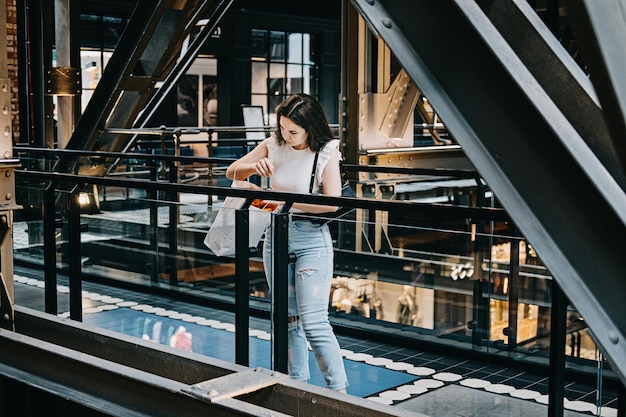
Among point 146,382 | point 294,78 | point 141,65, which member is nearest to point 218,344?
point 146,382

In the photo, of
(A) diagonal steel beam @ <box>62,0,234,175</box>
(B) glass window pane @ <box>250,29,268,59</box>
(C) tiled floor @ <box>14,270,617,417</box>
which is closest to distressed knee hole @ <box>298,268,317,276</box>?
(C) tiled floor @ <box>14,270,617,417</box>

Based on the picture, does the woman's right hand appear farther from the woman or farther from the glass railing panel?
the glass railing panel

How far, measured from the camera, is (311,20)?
82.1ft

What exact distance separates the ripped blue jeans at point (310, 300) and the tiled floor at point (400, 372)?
0.30 metres

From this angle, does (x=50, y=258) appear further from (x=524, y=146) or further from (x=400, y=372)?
(x=524, y=146)

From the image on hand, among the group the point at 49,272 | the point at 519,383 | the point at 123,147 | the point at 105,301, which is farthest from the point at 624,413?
the point at 123,147

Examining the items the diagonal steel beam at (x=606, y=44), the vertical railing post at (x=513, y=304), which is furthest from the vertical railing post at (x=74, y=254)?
the diagonal steel beam at (x=606, y=44)

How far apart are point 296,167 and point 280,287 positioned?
2.18 ft

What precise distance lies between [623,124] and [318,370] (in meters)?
3.64

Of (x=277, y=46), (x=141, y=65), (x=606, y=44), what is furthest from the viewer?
(x=277, y=46)

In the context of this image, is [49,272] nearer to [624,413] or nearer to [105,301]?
[105,301]

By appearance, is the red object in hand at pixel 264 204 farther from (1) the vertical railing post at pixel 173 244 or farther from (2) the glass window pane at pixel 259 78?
(2) the glass window pane at pixel 259 78

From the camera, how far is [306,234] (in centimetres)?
454

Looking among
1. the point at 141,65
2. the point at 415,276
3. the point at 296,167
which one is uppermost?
the point at 141,65
